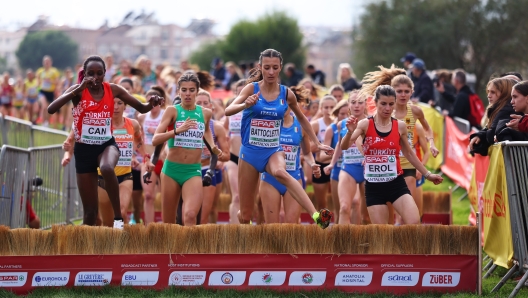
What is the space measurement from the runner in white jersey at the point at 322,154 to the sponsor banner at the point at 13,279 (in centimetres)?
574

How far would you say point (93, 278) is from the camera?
9.02 meters

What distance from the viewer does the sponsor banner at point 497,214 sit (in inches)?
369

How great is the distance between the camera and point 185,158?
36.3 ft

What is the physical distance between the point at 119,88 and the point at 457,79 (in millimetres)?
10120

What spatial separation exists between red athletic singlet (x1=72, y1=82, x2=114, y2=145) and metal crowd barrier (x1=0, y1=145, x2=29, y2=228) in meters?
1.63

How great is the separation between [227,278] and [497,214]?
293 cm

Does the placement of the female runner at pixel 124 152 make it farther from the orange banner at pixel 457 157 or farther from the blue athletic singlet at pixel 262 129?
the orange banner at pixel 457 157

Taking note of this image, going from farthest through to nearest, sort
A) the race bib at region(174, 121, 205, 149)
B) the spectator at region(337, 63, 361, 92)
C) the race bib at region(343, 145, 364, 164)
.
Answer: the spectator at region(337, 63, 361, 92)
the race bib at region(343, 145, 364, 164)
the race bib at region(174, 121, 205, 149)

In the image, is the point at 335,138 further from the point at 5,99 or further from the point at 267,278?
the point at 5,99

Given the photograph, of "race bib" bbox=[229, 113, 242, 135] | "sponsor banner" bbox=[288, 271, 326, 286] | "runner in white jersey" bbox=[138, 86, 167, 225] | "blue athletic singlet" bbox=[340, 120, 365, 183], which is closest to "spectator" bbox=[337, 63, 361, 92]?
"race bib" bbox=[229, 113, 242, 135]

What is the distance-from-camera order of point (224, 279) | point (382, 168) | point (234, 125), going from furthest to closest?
point (234, 125) < point (382, 168) < point (224, 279)

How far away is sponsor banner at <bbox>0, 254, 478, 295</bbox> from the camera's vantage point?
902 centimetres

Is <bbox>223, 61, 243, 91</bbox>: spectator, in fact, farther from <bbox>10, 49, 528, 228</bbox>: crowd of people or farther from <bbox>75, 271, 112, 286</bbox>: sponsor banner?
<bbox>75, 271, 112, 286</bbox>: sponsor banner

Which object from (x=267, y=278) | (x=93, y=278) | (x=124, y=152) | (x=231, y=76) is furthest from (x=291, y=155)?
(x=231, y=76)
